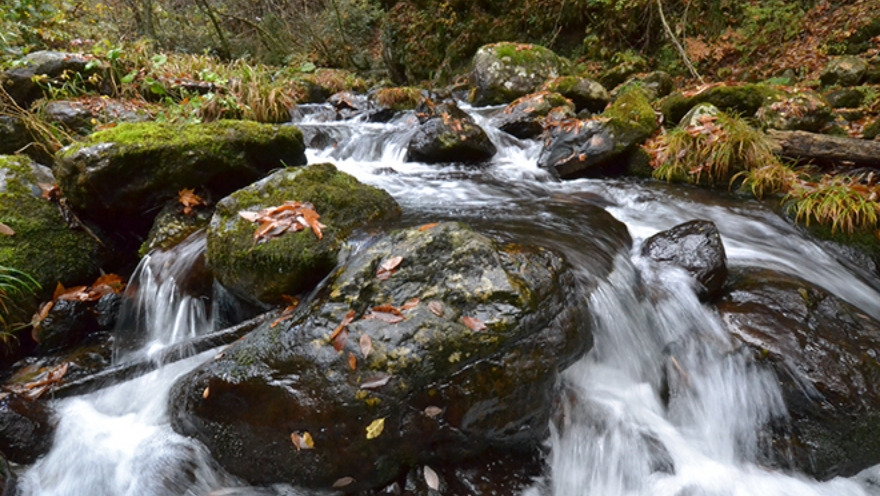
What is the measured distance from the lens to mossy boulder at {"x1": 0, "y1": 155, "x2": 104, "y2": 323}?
3.96m

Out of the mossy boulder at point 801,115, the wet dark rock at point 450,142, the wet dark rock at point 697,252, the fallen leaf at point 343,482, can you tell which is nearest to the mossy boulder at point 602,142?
the wet dark rock at point 450,142

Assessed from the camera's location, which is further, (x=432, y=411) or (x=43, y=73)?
(x=43, y=73)

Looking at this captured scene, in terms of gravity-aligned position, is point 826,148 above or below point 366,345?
above

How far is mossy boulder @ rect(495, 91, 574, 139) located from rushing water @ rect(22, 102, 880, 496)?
4.14 metres

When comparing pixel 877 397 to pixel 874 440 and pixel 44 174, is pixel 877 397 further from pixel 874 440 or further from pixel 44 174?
pixel 44 174

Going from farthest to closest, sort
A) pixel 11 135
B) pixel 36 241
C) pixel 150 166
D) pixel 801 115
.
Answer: pixel 801 115, pixel 11 135, pixel 150 166, pixel 36 241

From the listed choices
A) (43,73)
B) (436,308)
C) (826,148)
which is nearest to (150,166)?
(436,308)

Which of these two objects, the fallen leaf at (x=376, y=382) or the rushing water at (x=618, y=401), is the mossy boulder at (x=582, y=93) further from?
the fallen leaf at (x=376, y=382)

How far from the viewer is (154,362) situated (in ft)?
11.0

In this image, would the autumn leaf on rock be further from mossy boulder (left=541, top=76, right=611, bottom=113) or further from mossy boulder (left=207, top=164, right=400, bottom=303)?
mossy boulder (left=541, top=76, right=611, bottom=113)

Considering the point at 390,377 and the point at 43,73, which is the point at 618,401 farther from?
the point at 43,73

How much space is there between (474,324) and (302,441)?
112 cm

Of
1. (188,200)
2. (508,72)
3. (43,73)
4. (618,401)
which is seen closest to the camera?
(618,401)

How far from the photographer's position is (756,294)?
11.2 ft
